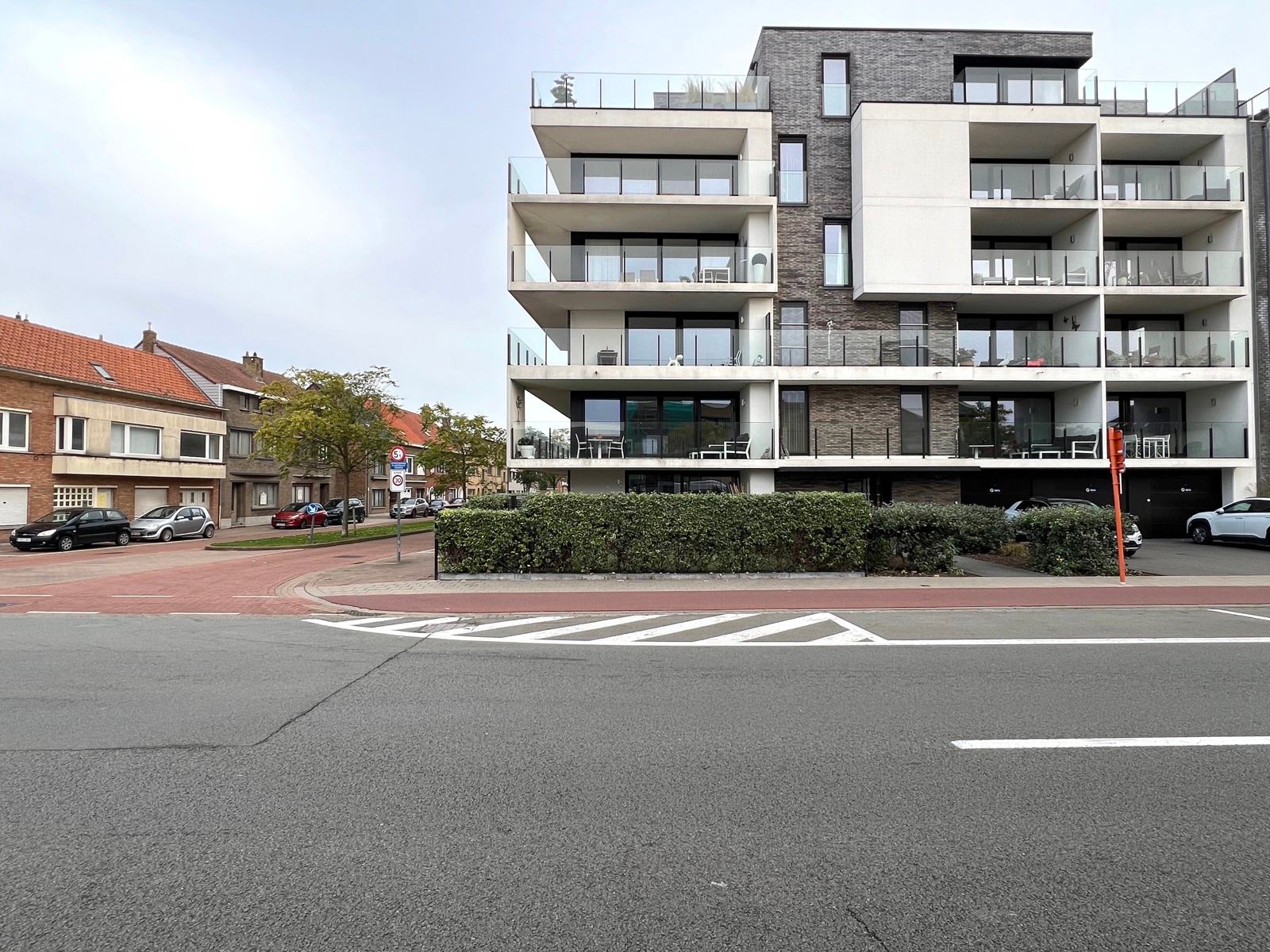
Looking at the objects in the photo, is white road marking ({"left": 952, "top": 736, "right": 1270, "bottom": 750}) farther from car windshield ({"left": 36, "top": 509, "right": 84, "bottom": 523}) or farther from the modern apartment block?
car windshield ({"left": 36, "top": 509, "right": 84, "bottom": 523})

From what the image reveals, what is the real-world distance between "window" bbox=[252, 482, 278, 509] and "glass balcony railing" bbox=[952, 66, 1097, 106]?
42.8 m

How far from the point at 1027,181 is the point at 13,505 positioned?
3910cm

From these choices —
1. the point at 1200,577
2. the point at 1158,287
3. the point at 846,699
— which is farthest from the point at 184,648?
the point at 1158,287

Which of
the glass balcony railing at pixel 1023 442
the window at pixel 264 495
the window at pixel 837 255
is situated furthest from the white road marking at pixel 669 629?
the window at pixel 264 495

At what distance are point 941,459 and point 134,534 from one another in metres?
32.0

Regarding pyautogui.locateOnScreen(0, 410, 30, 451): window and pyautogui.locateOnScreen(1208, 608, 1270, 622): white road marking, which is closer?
pyautogui.locateOnScreen(1208, 608, 1270, 622): white road marking

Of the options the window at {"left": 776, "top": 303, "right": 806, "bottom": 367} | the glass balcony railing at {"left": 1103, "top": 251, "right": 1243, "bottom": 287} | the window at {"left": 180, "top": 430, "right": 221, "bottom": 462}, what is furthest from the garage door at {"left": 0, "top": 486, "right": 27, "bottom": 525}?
the glass balcony railing at {"left": 1103, "top": 251, "right": 1243, "bottom": 287}

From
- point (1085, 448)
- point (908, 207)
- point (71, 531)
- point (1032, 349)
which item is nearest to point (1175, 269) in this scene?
point (1032, 349)

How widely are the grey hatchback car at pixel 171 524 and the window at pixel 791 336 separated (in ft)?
89.9

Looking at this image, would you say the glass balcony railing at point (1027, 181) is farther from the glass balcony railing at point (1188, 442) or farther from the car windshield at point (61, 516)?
the car windshield at point (61, 516)

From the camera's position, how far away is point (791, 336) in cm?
2116

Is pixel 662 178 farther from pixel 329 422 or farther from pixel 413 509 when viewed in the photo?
pixel 413 509

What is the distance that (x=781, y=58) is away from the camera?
2194cm

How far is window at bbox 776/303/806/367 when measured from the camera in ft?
68.8
